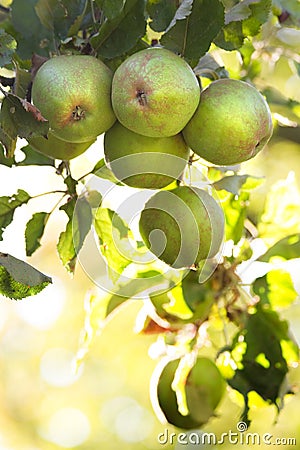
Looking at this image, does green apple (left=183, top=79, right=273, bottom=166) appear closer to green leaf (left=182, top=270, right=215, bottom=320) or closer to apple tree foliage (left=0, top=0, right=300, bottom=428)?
apple tree foliage (left=0, top=0, right=300, bottom=428)

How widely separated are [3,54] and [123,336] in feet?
11.0

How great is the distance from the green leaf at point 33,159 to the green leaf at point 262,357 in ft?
1.73

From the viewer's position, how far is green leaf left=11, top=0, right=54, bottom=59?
3.92 ft

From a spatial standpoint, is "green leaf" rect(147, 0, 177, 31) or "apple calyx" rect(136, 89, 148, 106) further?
"green leaf" rect(147, 0, 177, 31)

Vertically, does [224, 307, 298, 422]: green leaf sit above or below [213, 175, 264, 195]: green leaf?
below

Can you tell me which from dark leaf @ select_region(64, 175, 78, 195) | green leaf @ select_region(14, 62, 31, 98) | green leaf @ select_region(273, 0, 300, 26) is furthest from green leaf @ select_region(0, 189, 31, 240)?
green leaf @ select_region(273, 0, 300, 26)

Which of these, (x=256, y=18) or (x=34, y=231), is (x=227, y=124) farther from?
(x=34, y=231)

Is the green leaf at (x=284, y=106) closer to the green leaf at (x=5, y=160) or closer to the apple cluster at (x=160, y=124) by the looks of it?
the apple cluster at (x=160, y=124)

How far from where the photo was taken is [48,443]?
4285 mm

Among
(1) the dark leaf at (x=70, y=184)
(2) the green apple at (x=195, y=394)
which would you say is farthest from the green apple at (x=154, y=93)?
(2) the green apple at (x=195, y=394)

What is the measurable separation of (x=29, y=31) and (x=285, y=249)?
71cm

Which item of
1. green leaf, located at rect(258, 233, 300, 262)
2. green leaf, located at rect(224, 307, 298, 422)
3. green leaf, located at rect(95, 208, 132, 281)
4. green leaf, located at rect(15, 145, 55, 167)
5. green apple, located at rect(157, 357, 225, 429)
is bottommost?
green apple, located at rect(157, 357, 225, 429)

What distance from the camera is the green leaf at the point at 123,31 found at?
1129 millimetres

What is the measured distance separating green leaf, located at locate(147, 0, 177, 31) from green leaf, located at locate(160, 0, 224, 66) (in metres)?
0.04
